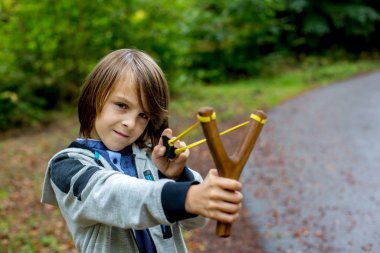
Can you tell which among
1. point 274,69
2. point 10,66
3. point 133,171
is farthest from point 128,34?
point 133,171

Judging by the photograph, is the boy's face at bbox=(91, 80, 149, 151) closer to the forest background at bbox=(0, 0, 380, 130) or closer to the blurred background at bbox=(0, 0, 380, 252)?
the blurred background at bbox=(0, 0, 380, 252)

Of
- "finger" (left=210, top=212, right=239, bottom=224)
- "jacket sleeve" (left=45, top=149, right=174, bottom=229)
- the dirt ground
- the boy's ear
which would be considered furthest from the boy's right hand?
the dirt ground

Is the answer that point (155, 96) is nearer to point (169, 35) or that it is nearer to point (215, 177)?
point (215, 177)

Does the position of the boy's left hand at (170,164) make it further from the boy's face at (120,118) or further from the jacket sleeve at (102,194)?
the jacket sleeve at (102,194)

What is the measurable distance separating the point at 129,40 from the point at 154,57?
2.84ft

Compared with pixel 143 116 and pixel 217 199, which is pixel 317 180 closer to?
pixel 143 116

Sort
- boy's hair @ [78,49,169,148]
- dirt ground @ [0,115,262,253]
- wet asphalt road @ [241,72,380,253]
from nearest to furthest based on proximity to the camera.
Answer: boy's hair @ [78,49,169,148] < dirt ground @ [0,115,262,253] < wet asphalt road @ [241,72,380,253]

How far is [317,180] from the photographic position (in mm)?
6820

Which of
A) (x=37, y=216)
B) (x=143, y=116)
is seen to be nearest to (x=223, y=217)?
(x=143, y=116)

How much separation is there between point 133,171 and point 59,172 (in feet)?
1.13

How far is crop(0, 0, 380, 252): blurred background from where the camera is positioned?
23.4 feet

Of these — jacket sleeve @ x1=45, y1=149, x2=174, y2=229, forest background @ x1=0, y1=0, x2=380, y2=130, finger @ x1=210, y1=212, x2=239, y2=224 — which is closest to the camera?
finger @ x1=210, y1=212, x2=239, y2=224

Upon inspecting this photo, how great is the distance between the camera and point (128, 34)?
37.3 feet

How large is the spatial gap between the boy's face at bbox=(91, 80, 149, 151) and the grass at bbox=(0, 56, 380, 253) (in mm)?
3236
